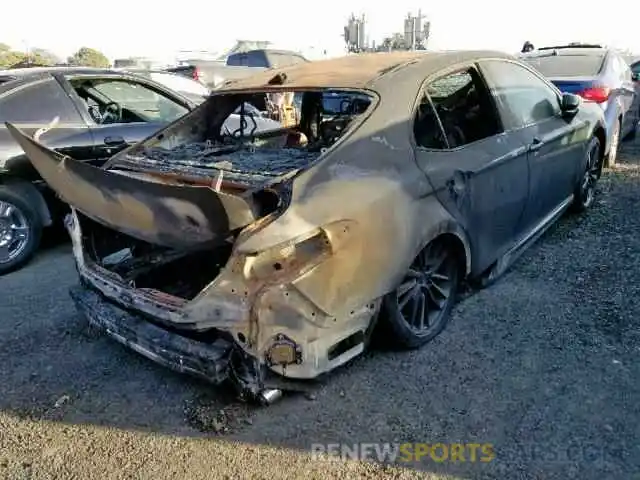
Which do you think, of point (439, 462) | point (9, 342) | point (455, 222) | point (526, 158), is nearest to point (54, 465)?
point (9, 342)

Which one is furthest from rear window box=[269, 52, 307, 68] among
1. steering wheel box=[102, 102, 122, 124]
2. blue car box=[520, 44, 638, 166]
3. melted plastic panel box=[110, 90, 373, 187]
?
melted plastic panel box=[110, 90, 373, 187]

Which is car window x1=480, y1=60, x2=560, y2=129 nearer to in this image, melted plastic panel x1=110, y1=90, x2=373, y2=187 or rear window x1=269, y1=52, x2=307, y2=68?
melted plastic panel x1=110, y1=90, x2=373, y2=187

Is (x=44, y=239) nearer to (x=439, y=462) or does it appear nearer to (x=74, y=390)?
(x=74, y=390)

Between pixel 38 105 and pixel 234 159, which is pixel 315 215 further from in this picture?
pixel 38 105

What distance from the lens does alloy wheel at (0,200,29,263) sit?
4656mm

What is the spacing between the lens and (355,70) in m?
3.36

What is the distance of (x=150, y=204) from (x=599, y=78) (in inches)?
245

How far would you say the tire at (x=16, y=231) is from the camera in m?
4.65

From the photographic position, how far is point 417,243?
2.84 meters

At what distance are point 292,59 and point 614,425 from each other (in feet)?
48.7

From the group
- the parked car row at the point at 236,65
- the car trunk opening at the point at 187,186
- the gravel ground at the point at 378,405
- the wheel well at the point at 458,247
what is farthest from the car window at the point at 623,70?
the parked car row at the point at 236,65

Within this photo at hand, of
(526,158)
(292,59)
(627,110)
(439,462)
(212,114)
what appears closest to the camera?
(439,462)

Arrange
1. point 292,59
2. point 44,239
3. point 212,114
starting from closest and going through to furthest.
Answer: point 212,114
point 44,239
point 292,59

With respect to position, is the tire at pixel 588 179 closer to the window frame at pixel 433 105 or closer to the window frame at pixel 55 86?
the window frame at pixel 433 105
